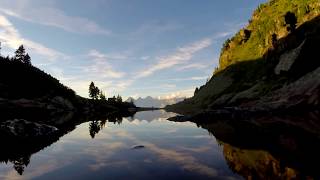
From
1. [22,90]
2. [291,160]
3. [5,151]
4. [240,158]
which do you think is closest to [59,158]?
[5,151]

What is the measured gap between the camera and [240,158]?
2184 centimetres

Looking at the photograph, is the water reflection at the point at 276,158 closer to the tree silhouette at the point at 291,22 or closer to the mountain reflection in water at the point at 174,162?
the mountain reflection in water at the point at 174,162

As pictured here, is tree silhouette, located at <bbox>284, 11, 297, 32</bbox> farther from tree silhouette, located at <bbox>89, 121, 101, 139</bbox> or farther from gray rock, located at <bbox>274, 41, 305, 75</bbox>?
tree silhouette, located at <bbox>89, 121, 101, 139</bbox>

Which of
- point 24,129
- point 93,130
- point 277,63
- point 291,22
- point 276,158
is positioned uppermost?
point 291,22

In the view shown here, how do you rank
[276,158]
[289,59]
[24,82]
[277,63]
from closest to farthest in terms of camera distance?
[276,158], [289,59], [277,63], [24,82]

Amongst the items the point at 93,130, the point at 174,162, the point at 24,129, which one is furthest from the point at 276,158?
the point at 93,130

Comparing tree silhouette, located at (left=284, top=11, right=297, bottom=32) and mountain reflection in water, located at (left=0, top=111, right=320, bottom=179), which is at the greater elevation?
tree silhouette, located at (left=284, top=11, right=297, bottom=32)

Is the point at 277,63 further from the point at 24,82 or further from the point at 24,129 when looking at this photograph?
the point at 24,82

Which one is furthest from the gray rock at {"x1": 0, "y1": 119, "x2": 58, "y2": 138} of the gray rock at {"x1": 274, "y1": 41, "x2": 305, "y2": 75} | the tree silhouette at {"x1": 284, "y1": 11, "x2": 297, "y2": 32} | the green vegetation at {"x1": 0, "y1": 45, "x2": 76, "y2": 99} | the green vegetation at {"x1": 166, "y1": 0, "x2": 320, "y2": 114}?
the tree silhouette at {"x1": 284, "y1": 11, "x2": 297, "y2": 32}

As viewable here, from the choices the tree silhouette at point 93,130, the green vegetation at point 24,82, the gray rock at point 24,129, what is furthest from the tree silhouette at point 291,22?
the gray rock at point 24,129

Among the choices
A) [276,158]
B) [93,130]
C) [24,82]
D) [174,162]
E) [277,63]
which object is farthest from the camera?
[24,82]

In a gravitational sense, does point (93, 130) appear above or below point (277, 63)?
below

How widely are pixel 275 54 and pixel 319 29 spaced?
2554 centimetres

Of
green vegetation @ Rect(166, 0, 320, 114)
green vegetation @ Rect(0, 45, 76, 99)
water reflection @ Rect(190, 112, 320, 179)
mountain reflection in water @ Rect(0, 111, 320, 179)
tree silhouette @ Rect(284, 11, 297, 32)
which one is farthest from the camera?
tree silhouette @ Rect(284, 11, 297, 32)
